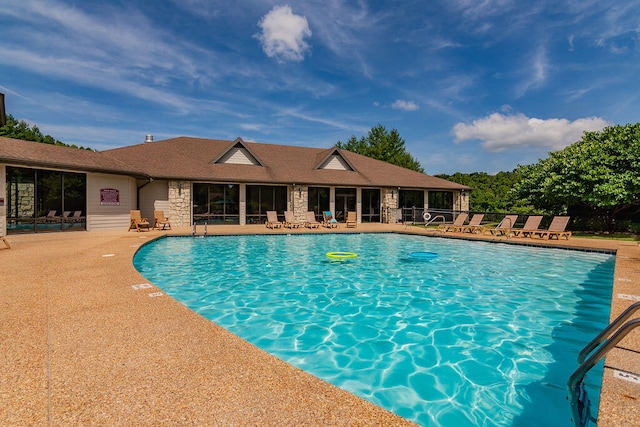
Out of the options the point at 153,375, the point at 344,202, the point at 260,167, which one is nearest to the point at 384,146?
the point at 344,202

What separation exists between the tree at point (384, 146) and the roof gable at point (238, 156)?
36.4 metres

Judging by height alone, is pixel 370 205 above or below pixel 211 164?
below

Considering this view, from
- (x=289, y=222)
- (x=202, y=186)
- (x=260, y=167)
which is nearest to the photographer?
(x=289, y=222)

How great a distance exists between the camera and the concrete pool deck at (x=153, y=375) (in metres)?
2.19

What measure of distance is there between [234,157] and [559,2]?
1914 centimetres

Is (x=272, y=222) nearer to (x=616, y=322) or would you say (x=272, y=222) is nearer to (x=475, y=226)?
(x=475, y=226)

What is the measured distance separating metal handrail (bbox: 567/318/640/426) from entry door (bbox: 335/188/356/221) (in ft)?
71.8

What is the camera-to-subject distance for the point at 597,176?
1628cm

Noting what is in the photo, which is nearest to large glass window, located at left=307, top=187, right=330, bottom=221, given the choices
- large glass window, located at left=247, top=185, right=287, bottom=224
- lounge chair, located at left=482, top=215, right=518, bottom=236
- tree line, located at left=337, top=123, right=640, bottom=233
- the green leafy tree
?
large glass window, located at left=247, top=185, right=287, bottom=224

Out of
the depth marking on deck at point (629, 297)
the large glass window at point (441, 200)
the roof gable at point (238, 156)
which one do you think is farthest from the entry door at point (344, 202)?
the depth marking on deck at point (629, 297)

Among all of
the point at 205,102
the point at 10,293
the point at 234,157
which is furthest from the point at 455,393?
the point at 205,102

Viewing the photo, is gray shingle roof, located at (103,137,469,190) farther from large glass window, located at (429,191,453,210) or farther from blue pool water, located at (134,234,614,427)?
blue pool water, located at (134,234,614,427)

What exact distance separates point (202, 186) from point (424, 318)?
61.3ft

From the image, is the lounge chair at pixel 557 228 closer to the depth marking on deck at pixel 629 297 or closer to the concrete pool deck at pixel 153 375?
the depth marking on deck at pixel 629 297
